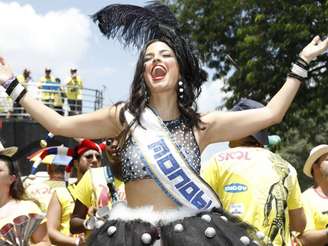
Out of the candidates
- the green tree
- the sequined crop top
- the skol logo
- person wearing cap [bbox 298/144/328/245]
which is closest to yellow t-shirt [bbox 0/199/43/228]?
the skol logo

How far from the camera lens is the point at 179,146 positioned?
11.5 ft

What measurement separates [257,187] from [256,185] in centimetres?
1

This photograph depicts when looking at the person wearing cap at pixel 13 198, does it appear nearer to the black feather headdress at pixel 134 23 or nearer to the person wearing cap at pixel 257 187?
the person wearing cap at pixel 257 187

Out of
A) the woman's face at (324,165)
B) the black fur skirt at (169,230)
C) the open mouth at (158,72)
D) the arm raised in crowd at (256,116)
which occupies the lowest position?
the woman's face at (324,165)

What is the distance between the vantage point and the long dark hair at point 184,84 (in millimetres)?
3596

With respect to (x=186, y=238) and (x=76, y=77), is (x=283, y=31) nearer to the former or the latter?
(x=76, y=77)

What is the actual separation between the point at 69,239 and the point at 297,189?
2069 mm

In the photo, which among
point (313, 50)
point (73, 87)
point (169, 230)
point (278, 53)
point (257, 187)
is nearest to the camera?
point (169, 230)

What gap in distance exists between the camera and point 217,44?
66.5 ft

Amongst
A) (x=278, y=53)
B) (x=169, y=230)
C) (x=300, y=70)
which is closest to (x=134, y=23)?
(x=300, y=70)

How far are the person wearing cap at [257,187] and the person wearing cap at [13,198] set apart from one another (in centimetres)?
122

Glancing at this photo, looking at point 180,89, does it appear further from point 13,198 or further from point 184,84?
point 13,198

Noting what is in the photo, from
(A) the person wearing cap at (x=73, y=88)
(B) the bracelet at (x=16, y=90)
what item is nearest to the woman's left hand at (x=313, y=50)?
(B) the bracelet at (x=16, y=90)

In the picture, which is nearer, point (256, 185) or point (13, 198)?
point (256, 185)
